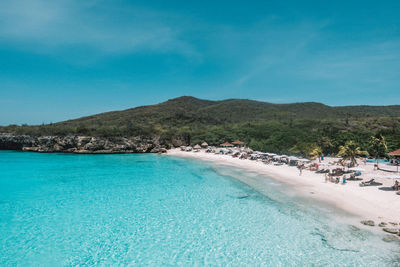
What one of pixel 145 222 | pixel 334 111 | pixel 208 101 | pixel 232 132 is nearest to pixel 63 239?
pixel 145 222

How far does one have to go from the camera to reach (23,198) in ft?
51.1

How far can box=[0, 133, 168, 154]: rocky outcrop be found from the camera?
155ft

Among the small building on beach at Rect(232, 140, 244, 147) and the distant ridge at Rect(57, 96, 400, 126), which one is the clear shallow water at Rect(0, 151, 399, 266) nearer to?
the small building on beach at Rect(232, 140, 244, 147)

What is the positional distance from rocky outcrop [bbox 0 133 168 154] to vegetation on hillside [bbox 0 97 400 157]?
8.13 ft

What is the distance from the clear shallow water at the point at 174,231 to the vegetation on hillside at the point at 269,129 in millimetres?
15142

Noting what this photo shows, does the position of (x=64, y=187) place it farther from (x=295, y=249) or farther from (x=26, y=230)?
(x=295, y=249)

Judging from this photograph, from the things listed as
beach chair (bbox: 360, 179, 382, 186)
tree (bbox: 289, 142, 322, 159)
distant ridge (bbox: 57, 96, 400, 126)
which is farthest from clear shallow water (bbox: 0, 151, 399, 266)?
distant ridge (bbox: 57, 96, 400, 126)

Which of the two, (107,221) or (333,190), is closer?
(107,221)

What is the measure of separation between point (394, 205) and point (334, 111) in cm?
9864

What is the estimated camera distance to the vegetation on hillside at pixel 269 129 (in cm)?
3338

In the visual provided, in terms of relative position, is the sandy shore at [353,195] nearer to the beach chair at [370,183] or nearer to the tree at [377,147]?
the beach chair at [370,183]

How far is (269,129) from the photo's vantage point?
172 feet

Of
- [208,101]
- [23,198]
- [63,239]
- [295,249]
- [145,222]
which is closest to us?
[295,249]

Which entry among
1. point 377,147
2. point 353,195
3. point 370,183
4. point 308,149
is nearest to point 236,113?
point 377,147
